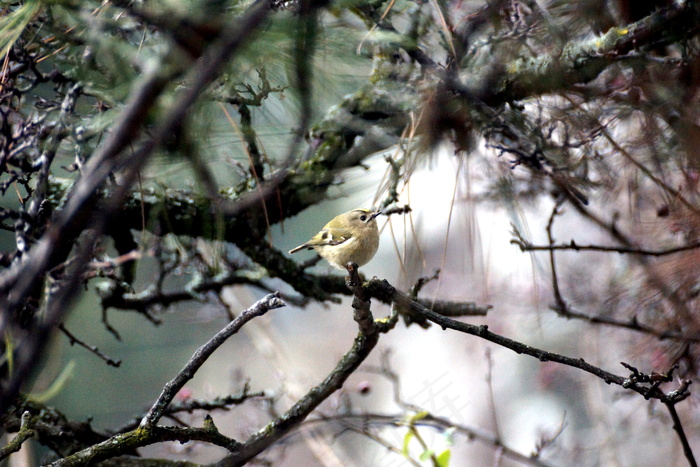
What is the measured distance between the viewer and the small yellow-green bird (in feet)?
4.42

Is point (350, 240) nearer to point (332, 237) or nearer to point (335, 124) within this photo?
point (332, 237)

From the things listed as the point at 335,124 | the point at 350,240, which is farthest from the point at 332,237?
the point at 335,124

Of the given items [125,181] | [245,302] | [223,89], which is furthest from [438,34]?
[245,302]

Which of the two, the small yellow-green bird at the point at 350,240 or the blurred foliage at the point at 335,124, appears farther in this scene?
the small yellow-green bird at the point at 350,240

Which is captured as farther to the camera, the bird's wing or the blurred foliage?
the bird's wing

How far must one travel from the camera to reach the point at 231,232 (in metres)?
1.23

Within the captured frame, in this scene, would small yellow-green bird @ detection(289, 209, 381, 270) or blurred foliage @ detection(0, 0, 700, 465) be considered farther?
small yellow-green bird @ detection(289, 209, 381, 270)

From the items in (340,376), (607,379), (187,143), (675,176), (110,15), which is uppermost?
(110,15)

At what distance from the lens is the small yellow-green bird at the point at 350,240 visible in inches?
53.0

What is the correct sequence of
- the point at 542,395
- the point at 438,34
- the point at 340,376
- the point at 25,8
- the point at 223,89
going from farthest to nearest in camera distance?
the point at 542,395, the point at 438,34, the point at 340,376, the point at 223,89, the point at 25,8

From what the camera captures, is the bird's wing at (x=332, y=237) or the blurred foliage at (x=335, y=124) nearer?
the blurred foliage at (x=335, y=124)

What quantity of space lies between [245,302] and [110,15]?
1487mm

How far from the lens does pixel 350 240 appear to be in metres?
1.36

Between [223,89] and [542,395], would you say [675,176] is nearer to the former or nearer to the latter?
[223,89]
